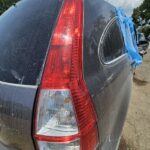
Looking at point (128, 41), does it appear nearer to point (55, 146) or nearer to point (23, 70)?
point (23, 70)

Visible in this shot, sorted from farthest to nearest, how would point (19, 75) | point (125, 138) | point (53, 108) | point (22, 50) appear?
1. point (125, 138)
2. point (22, 50)
3. point (19, 75)
4. point (53, 108)

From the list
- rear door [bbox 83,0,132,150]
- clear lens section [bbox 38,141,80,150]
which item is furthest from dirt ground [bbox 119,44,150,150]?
clear lens section [bbox 38,141,80,150]

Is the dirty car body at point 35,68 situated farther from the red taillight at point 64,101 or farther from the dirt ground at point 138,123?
the dirt ground at point 138,123

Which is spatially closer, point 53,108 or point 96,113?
point 53,108

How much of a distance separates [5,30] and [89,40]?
0.74 metres

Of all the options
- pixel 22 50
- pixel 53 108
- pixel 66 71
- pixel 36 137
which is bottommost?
pixel 36 137

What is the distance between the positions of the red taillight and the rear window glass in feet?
0.25

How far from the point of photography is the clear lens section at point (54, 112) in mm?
1481

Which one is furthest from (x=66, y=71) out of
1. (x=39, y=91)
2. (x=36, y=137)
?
(x=36, y=137)

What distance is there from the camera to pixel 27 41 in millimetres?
1736

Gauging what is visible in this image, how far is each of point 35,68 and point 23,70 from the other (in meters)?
0.10

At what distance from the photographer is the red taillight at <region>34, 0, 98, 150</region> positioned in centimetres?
148

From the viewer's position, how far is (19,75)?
1598 mm

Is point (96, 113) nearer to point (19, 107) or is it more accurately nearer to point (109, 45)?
point (19, 107)
